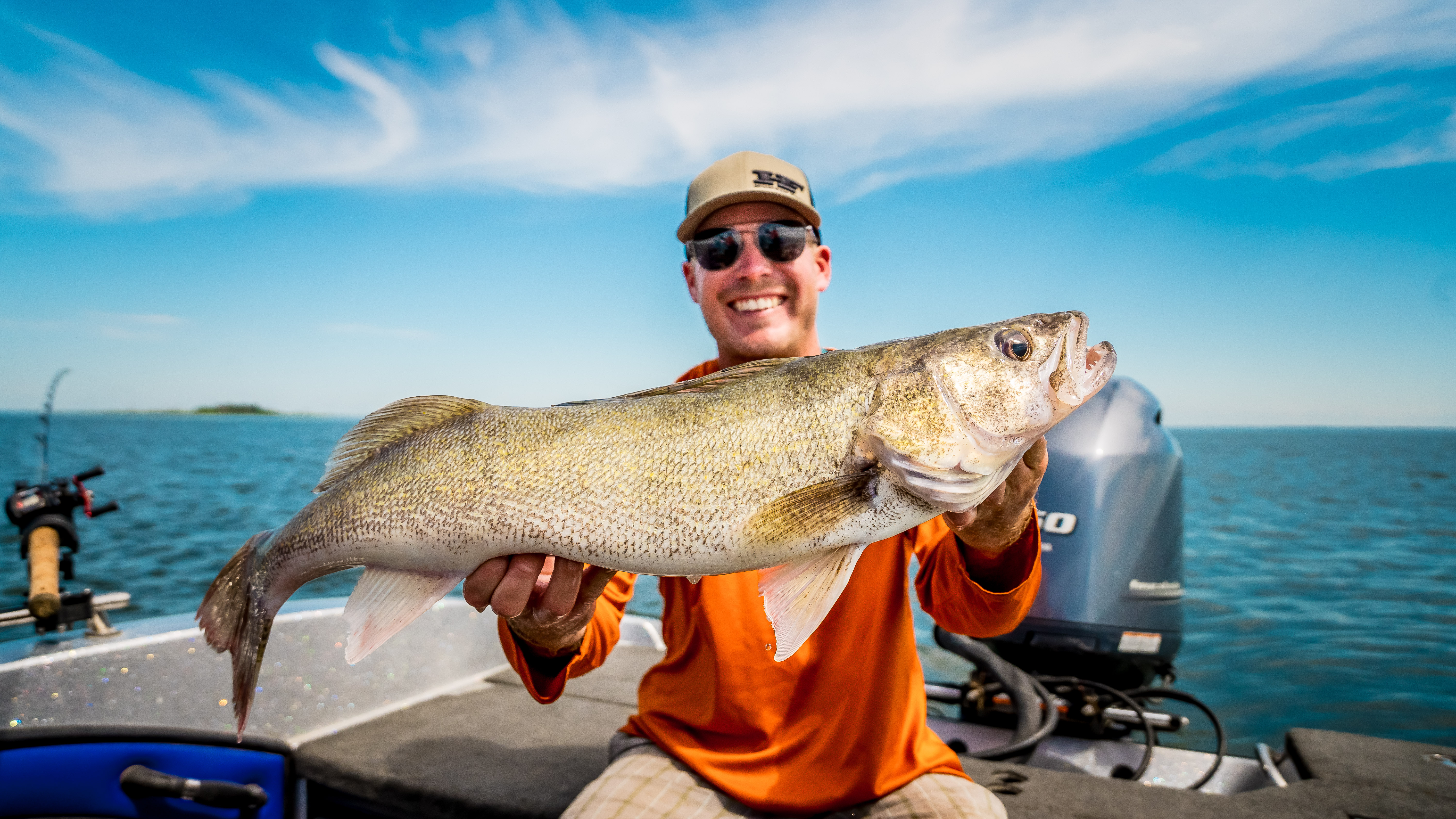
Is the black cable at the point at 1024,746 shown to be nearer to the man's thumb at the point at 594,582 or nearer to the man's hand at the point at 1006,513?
the man's hand at the point at 1006,513

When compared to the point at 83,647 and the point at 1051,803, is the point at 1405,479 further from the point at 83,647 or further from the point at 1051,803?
the point at 83,647

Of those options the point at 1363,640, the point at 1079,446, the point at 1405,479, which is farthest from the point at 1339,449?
the point at 1079,446

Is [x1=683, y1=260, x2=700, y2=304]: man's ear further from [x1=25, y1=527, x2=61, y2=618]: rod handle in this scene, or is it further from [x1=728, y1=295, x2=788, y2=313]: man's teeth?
[x1=25, y1=527, x2=61, y2=618]: rod handle

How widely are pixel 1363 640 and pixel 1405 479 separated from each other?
34.0 meters

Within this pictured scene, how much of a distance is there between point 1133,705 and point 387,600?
3831 millimetres

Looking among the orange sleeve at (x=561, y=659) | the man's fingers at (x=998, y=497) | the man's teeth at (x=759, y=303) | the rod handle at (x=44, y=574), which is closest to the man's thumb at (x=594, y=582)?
the orange sleeve at (x=561, y=659)

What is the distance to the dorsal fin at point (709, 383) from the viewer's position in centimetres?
225

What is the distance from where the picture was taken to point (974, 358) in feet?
6.82

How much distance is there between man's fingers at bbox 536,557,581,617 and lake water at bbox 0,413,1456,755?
3.11 meters

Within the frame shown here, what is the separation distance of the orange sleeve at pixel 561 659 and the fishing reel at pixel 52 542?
2.78 meters

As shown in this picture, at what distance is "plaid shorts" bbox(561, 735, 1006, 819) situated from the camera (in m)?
2.65

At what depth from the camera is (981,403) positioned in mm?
2037

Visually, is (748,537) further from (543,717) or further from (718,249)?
(543,717)

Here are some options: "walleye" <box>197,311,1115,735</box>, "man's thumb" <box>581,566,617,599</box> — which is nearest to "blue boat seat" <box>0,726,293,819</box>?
"walleye" <box>197,311,1115,735</box>
